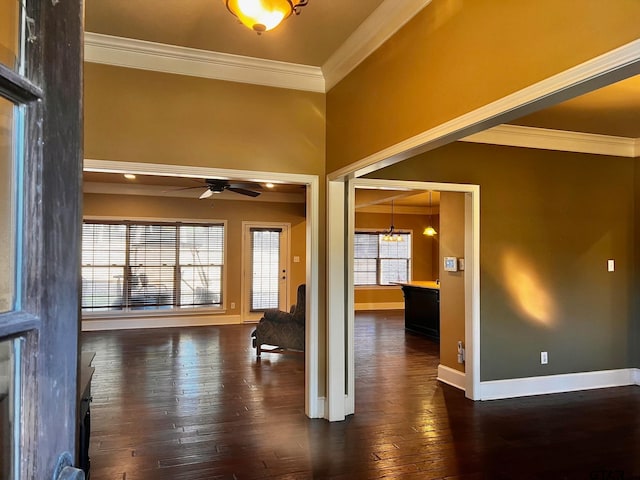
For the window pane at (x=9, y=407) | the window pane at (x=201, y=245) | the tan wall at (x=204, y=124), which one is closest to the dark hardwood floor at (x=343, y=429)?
the tan wall at (x=204, y=124)

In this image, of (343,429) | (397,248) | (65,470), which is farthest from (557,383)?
(397,248)

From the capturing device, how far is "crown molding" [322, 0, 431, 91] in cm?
256

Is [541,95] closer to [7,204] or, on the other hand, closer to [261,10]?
[261,10]

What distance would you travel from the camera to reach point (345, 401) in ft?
12.8

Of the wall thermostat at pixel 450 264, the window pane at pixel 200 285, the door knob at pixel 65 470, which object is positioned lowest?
the window pane at pixel 200 285

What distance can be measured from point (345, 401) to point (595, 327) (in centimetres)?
288

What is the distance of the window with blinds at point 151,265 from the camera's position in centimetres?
827

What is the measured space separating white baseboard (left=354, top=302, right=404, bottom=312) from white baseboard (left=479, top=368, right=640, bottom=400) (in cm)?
638

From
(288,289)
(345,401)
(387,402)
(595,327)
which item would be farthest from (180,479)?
(288,289)

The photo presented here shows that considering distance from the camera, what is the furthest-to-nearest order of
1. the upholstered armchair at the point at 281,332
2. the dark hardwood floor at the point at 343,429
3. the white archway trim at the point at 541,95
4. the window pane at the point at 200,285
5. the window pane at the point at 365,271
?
the window pane at the point at 365,271, the window pane at the point at 200,285, the upholstered armchair at the point at 281,332, the dark hardwood floor at the point at 343,429, the white archway trim at the point at 541,95

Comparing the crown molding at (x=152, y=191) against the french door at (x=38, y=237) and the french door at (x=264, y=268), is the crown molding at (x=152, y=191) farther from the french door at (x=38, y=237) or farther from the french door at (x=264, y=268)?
the french door at (x=38, y=237)

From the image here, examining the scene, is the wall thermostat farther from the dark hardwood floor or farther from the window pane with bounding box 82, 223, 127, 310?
the window pane with bounding box 82, 223, 127, 310

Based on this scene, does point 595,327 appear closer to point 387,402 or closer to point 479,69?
point 387,402

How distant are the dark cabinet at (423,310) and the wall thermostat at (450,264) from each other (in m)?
2.55
